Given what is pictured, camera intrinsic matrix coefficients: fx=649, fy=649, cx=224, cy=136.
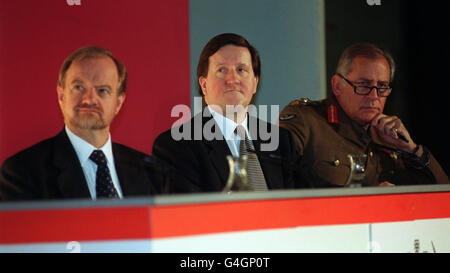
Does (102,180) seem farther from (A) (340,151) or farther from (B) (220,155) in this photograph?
(A) (340,151)

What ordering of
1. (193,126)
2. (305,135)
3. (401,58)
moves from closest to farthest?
(193,126) → (305,135) → (401,58)

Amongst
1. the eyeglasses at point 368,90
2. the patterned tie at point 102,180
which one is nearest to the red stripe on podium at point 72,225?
the patterned tie at point 102,180

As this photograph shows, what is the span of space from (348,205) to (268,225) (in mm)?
437

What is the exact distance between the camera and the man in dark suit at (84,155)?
2.75 metres

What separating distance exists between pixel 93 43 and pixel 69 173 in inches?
41.3

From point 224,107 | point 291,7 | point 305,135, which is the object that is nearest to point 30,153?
point 224,107

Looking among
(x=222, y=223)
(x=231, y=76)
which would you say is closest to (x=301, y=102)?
(x=231, y=76)

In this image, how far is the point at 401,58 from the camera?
16.1ft

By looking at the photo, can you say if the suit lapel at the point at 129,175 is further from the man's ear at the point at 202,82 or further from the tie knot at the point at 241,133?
the man's ear at the point at 202,82

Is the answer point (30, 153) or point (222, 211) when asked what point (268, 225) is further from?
point (30, 153)

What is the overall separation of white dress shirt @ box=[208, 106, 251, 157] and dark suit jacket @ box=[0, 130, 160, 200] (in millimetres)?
492

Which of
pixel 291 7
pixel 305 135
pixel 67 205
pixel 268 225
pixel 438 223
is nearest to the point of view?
pixel 67 205

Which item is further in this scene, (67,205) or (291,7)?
(291,7)

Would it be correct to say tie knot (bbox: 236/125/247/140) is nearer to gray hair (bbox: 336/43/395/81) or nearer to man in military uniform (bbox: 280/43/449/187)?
man in military uniform (bbox: 280/43/449/187)
